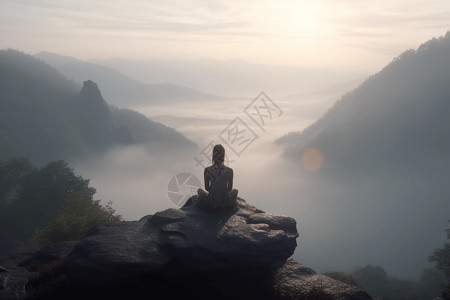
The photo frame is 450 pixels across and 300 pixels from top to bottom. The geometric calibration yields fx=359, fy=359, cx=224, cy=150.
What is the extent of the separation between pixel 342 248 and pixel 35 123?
494 ft

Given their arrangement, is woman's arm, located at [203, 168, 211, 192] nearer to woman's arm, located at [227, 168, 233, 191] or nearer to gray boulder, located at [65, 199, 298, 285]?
woman's arm, located at [227, 168, 233, 191]

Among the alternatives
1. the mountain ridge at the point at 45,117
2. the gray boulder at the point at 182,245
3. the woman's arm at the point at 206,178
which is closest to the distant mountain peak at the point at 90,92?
the mountain ridge at the point at 45,117

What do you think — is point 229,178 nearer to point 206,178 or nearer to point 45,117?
point 206,178

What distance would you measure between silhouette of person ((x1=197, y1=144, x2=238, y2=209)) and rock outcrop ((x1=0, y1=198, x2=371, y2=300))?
0.52 meters

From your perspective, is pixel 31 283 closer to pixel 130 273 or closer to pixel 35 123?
pixel 130 273

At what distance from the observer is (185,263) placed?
15109 millimetres

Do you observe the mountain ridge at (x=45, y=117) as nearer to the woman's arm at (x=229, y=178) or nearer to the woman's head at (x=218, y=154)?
the woman's arm at (x=229, y=178)

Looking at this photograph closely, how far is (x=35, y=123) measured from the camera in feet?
504

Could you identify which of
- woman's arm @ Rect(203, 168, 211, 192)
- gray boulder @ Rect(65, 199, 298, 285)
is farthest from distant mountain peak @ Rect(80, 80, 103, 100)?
woman's arm @ Rect(203, 168, 211, 192)

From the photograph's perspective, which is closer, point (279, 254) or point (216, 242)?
point (216, 242)

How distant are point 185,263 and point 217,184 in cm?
384

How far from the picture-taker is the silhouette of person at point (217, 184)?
16.9 meters

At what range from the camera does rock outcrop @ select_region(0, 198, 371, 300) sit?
14.0m

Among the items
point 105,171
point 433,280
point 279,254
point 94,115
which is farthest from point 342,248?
point 279,254
